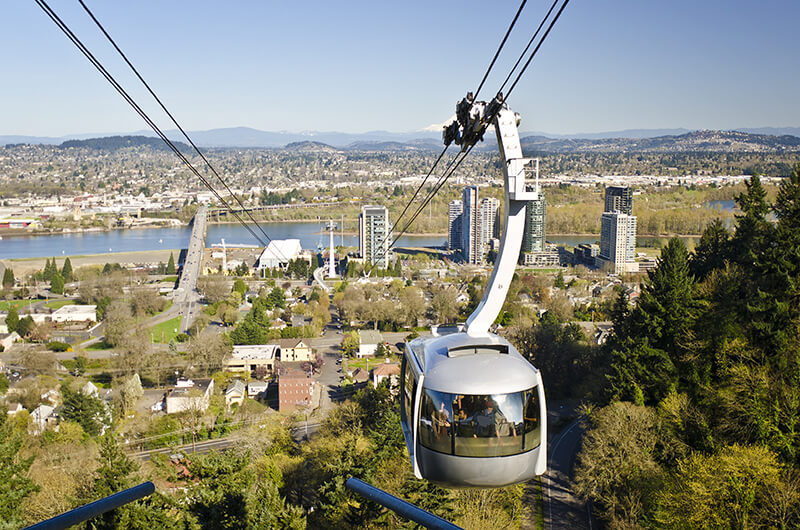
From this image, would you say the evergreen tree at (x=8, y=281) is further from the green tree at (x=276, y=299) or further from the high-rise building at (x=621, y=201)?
the high-rise building at (x=621, y=201)

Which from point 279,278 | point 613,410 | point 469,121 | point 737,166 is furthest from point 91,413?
point 737,166

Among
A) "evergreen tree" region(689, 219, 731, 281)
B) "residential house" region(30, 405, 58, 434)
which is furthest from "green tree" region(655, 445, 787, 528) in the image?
"residential house" region(30, 405, 58, 434)

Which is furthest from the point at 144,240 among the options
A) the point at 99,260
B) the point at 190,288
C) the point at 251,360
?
the point at 251,360

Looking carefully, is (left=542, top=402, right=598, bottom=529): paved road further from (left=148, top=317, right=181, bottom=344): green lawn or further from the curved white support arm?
(left=148, top=317, right=181, bottom=344): green lawn

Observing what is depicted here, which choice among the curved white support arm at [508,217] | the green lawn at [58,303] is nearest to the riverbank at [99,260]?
the green lawn at [58,303]

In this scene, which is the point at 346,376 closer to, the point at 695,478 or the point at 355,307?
the point at 355,307

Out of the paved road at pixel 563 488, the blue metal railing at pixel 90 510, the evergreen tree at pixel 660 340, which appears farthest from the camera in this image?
the evergreen tree at pixel 660 340

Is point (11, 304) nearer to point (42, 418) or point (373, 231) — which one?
point (42, 418)
